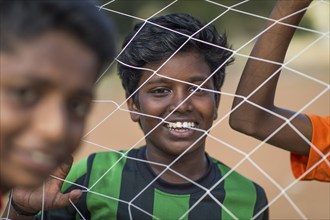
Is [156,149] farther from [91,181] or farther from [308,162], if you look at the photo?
[308,162]

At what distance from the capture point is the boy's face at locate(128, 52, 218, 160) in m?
1.52

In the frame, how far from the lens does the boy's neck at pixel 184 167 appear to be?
1.58 meters

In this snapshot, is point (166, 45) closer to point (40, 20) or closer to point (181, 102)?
point (181, 102)

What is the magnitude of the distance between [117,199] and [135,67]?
0.88 feet

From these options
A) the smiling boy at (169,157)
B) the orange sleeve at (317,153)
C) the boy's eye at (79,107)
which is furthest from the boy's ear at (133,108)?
the boy's eye at (79,107)

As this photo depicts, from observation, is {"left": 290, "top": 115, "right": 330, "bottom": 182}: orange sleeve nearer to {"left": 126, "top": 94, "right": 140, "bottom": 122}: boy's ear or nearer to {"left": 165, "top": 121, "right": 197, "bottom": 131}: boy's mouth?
{"left": 165, "top": 121, "right": 197, "bottom": 131}: boy's mouth

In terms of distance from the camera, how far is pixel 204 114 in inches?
60.2

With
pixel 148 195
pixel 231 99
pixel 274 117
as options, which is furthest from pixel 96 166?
pixel 231 99

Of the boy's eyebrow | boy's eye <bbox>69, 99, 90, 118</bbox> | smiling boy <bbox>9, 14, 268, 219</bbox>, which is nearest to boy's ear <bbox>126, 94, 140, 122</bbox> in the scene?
smiling boy <bbox>9, 14, 268, 219</bbox>

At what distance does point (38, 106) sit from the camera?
0.74 m

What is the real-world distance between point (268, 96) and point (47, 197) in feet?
1.45

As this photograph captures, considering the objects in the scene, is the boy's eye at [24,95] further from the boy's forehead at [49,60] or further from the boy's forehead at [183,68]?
the boy's forehead at [183,68]

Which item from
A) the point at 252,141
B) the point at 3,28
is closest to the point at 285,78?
the point at 252,141

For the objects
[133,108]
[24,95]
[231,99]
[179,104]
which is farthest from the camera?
[231,99]
